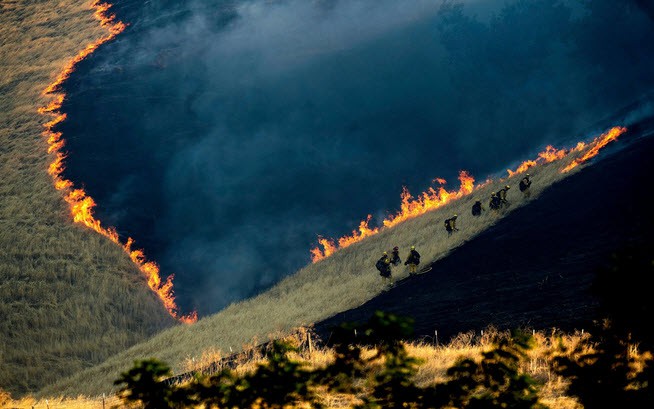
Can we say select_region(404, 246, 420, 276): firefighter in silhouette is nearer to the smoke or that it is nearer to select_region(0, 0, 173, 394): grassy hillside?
select_region(0, 0, 173, 394): grassy hillside

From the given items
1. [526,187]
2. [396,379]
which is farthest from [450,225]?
[396,379]

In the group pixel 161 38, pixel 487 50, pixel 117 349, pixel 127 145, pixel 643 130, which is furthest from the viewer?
pixel 487 50

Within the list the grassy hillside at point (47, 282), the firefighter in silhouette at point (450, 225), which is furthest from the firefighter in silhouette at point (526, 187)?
the grassy hillside at point (47, 282)

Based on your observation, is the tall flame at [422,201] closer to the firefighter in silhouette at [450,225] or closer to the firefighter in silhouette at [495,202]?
the firefighter in silhouette at [450,225]

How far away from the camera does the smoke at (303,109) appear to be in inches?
2495

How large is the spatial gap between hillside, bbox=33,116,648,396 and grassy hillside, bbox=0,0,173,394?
Answer: 3.59m

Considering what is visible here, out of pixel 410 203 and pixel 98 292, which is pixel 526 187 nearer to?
pixel 98 292

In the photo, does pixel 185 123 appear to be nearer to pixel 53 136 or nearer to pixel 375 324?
pixel 53 136

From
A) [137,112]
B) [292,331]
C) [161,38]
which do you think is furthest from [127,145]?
[292,331]

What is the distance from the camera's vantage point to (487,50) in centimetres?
9006

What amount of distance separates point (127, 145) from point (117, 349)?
103 feet

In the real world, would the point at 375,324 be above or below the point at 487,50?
above

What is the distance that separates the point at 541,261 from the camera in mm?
29375

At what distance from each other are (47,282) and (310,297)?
19.2 metres
